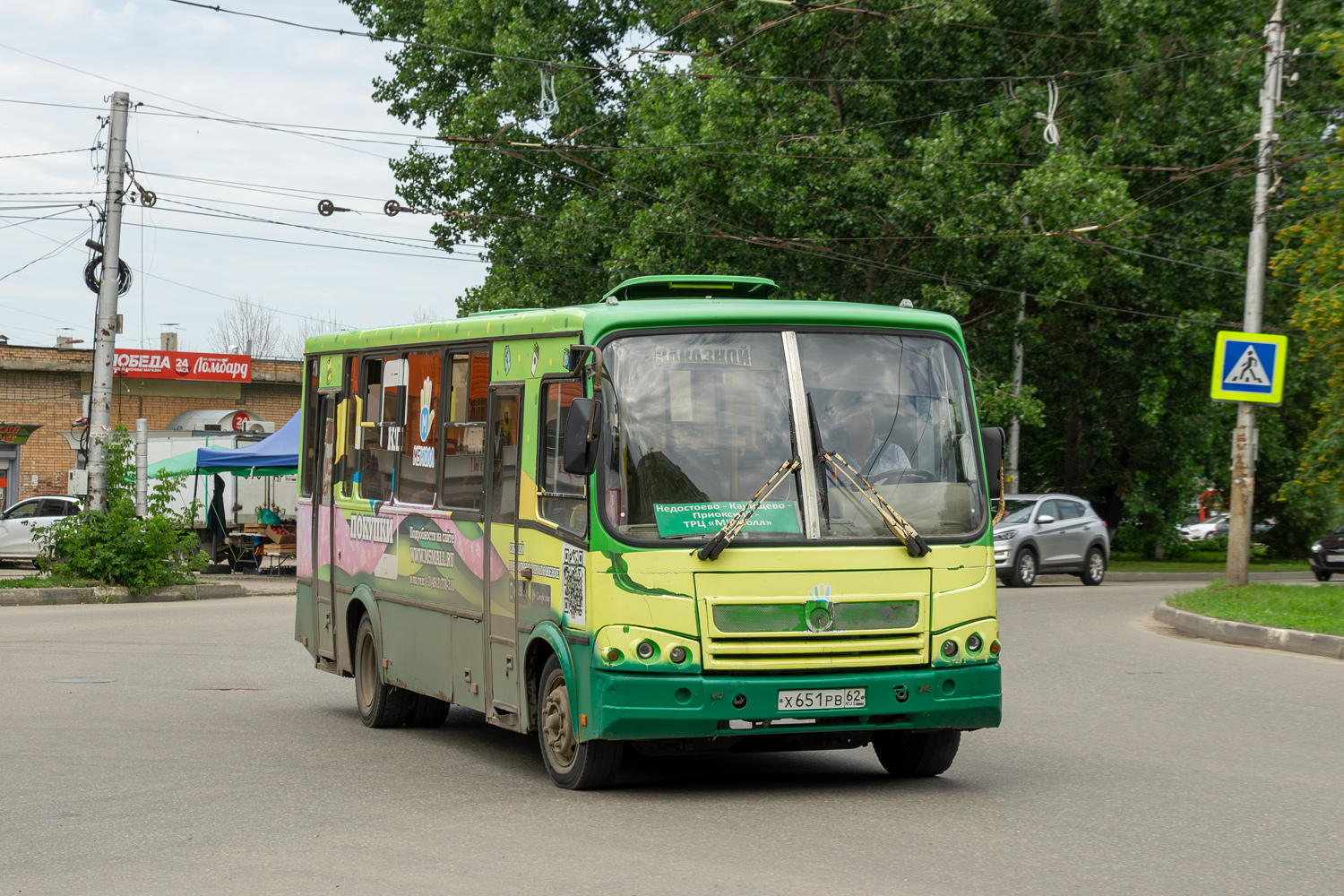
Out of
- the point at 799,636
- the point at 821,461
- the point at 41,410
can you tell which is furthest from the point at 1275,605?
the point at 41,410

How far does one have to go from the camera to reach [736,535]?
810cm

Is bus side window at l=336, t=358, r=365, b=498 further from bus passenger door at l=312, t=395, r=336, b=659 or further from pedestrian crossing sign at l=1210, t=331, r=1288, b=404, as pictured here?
pedestrian crossing sign at l=1210, t=331, r=1288, b=404

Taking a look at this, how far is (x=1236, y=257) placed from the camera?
3375cm

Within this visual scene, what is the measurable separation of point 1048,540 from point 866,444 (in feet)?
72.1

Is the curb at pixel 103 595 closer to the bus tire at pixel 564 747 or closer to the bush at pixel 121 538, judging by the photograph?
the bush at pixel 121 538

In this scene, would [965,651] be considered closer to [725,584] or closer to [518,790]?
[725,584]

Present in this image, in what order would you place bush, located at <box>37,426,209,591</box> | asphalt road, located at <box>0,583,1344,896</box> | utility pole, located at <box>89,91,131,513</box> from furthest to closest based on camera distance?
utility pole, located at <box>89,91,131,513</box> < bush, located at <box>37,426,209,591</box> < asphalt road, located at <box>0,583,1344,896</box>

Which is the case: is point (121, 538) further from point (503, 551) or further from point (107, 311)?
point (503, 551)

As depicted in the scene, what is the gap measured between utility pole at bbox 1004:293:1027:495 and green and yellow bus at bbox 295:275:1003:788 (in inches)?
906

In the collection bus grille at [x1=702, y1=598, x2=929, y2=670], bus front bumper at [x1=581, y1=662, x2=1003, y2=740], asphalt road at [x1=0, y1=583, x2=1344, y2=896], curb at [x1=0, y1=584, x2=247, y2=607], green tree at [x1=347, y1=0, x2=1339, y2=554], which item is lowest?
curb at [x1=0, y1=584, x2=247, y2=607]

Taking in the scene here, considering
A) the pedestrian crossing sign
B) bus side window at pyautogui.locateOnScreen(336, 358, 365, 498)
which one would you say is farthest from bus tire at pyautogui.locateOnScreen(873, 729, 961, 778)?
the pedestrian crossing sign

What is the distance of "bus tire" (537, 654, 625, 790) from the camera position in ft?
27.6

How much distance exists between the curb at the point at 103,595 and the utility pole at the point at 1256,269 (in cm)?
1557

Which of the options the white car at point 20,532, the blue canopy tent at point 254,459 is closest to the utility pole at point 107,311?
the blue canopy tent at point 254,459
